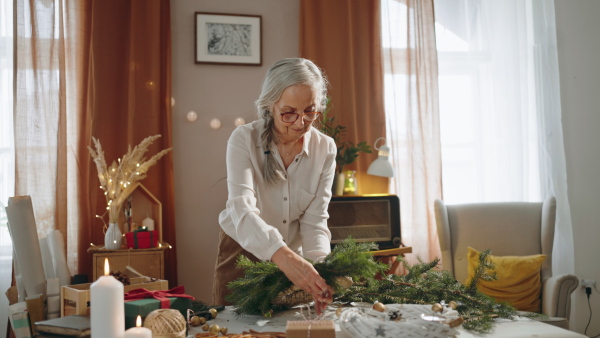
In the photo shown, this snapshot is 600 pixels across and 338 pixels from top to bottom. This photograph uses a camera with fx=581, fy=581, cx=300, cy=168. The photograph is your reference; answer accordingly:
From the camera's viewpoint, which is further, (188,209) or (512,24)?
(512,24)

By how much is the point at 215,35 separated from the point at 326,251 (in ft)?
8.53

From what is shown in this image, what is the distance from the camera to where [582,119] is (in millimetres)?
4512

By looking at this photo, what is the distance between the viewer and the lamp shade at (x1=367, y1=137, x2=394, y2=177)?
13.2ft

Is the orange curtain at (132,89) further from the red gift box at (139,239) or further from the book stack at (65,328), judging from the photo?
the book stack at (65,328)

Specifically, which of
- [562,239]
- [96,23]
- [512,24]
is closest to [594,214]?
[562,239]

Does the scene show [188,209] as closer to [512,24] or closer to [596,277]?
[512,24]

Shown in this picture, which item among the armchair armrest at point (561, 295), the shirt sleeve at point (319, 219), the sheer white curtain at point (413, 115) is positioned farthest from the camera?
the sheer white curtain at point (413, 115)

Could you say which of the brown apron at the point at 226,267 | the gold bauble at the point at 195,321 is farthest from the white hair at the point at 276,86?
the gold bauble at the point at 195,321

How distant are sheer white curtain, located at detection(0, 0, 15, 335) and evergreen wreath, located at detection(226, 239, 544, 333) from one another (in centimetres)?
280

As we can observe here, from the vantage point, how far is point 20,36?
12.7 ft

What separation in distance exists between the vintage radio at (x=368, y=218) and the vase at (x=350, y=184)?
198 mm

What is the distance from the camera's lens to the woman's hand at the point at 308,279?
1.51 m

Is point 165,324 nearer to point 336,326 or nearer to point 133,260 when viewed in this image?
point 336,326

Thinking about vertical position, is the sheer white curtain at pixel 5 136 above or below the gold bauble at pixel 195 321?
above
